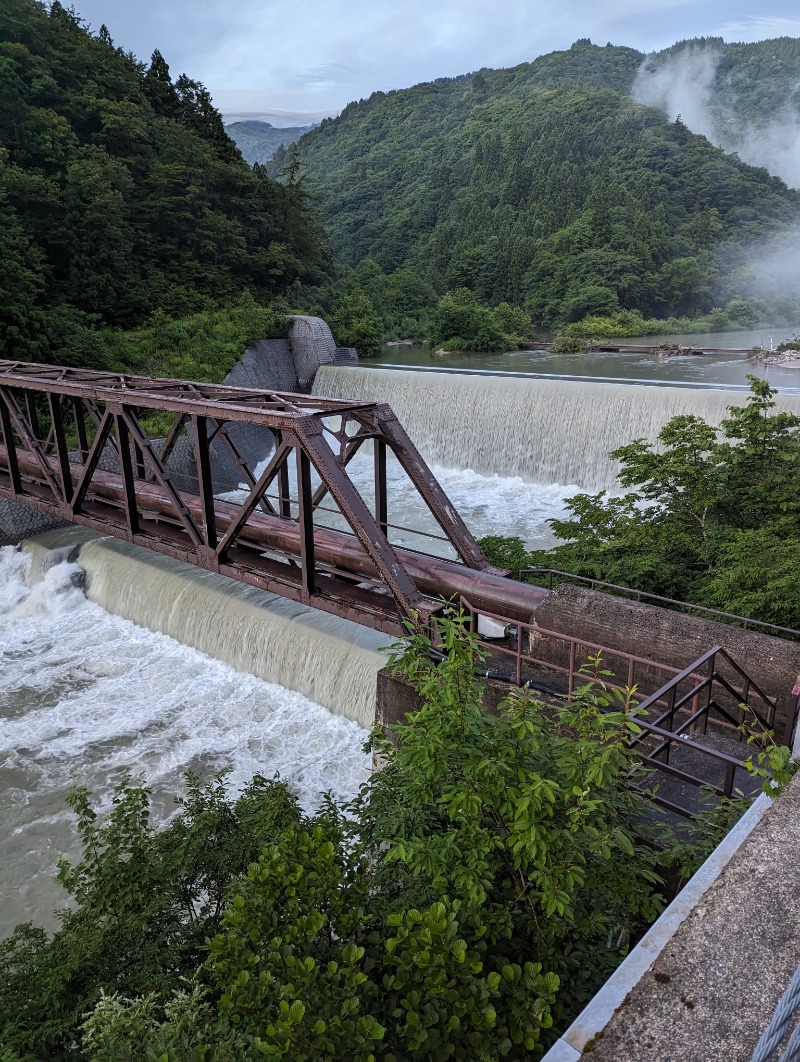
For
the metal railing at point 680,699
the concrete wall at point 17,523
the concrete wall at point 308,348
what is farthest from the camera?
the concrete wall at point 308,348

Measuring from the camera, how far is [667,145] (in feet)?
250

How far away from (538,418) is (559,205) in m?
57.6

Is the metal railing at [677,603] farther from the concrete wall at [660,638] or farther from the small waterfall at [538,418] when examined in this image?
the small waterfall at [538,418]

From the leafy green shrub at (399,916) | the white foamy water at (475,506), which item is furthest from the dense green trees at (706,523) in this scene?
the leafy green shrub at (399,916)

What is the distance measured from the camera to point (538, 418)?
19891mm

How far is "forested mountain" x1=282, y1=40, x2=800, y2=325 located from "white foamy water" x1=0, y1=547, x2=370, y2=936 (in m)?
49.8

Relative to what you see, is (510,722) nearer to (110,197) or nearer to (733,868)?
(733,868)

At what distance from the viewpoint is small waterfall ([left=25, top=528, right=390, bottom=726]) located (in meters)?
10.1

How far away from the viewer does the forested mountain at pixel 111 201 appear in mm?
26906

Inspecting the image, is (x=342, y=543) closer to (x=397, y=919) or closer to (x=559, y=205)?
(x=397, y=919)

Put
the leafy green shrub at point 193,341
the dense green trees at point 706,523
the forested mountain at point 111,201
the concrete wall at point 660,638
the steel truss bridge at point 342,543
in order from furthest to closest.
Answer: the forested mountain at point 111,201, the leafy green shrub at point 193,341, the dense green trees at point 706,523, the concrete wall at point 660,638, the steel truss bridge at point 342,543

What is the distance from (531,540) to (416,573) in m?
8.54

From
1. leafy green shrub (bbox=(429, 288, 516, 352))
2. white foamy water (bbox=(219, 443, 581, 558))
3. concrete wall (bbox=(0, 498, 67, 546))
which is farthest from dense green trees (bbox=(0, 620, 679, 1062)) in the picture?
leafy green shrub (bbox=(429, 288, 516, 352))

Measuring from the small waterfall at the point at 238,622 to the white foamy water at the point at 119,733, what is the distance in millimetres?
223
